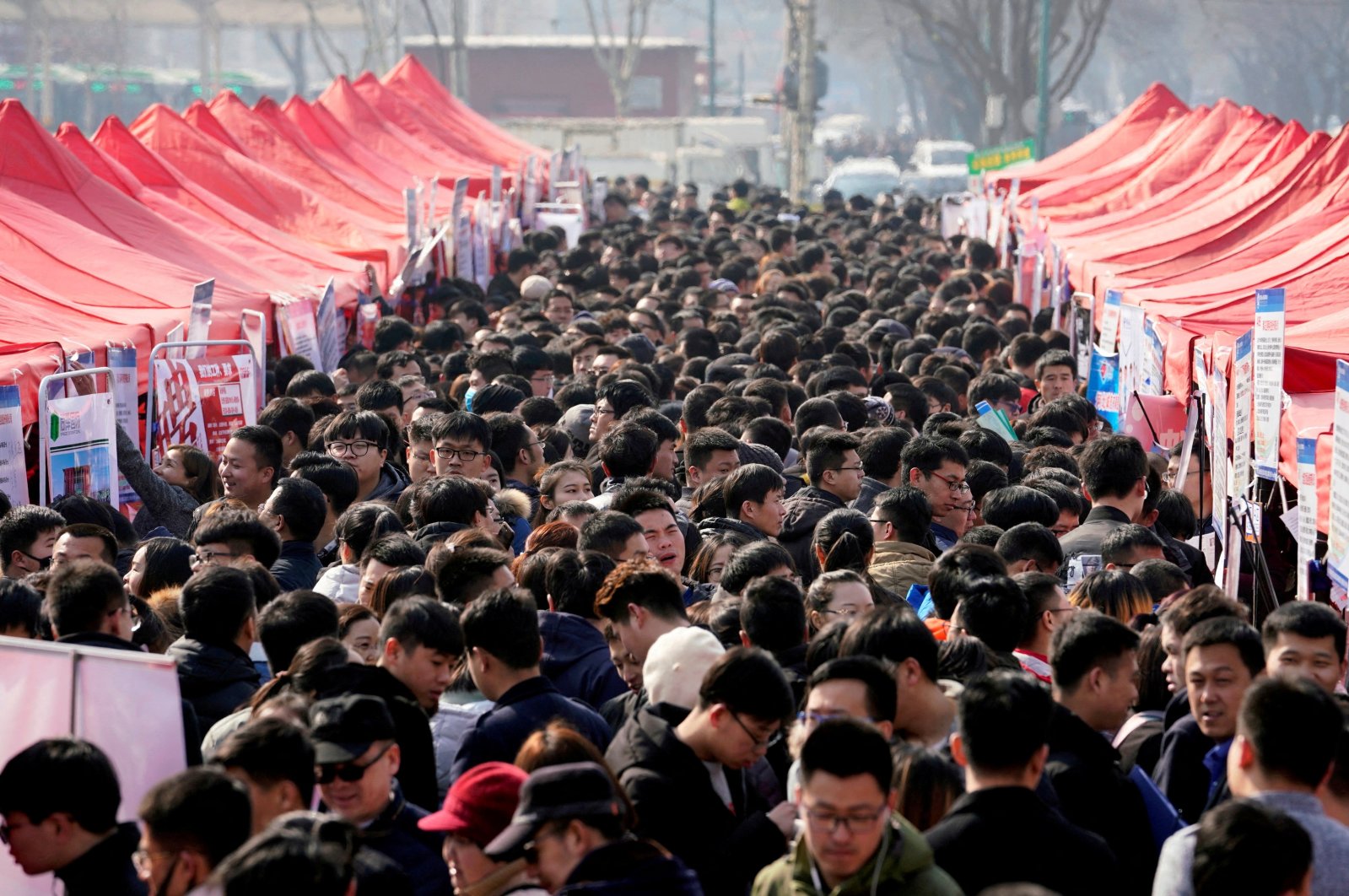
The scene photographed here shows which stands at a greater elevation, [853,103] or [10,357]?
[853,103]

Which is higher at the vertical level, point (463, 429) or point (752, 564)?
point (463, 429)

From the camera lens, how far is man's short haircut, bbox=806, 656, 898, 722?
4.33 meters

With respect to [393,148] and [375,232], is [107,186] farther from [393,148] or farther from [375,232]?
[393,148]

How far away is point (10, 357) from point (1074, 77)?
1367 inches

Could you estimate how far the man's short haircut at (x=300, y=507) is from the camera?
22.8ft

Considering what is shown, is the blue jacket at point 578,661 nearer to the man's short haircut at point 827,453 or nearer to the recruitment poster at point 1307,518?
the man's short haircut at point 827,453

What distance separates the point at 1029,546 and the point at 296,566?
2.59 m

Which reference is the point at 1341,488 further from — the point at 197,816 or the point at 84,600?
the point at 197,816

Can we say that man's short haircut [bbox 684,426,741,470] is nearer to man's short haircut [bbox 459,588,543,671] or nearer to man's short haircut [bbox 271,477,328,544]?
man's short haircut [bbox 271,477,328,544]

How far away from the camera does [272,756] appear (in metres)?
3.94

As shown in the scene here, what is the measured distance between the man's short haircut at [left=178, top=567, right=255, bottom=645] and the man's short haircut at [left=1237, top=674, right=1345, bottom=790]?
2738 mm

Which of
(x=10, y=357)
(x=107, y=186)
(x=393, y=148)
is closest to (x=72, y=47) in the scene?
(x=393, y=148)

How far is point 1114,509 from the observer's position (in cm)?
744

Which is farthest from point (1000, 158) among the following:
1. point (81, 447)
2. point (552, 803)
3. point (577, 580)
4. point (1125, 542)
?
point (552, 803)
